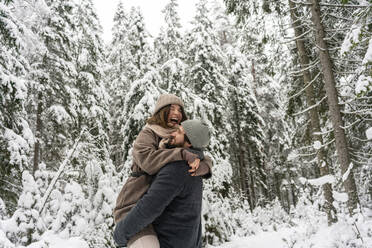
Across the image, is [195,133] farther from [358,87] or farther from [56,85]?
[56,85]

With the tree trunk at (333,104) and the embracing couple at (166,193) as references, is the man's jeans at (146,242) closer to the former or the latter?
the embracing couple at (166,193)

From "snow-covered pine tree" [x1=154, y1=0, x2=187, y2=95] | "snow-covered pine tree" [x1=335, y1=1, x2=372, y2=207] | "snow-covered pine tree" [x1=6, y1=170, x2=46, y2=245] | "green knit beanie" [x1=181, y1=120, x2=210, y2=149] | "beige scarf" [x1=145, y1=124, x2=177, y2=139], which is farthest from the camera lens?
"snow-covered pine tree" [x1=154, y1=0, x2=187, y2=95]

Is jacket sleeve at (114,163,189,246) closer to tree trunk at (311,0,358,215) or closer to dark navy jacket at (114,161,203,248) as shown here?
dark navy jacket at (114,161,203,248)

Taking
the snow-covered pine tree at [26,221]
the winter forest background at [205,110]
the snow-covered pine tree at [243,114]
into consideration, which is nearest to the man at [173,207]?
the winter forest background at [205,110]

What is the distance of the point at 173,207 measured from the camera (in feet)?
5.98

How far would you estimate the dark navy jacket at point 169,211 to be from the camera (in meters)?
1.72

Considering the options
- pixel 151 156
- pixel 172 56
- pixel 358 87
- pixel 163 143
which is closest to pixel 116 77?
pixel 172 56

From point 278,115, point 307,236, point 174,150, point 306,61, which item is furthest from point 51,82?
point 278,115

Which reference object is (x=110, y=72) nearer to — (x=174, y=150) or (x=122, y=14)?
(x=122, y=14)

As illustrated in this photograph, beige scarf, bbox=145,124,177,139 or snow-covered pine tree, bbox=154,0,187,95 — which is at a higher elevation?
snow-covered pine tree, bbox=154,0,187,95

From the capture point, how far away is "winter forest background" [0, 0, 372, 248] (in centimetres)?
669

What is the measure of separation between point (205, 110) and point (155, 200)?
10233 millimetres

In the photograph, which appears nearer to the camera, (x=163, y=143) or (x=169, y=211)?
(x=169, y=211)

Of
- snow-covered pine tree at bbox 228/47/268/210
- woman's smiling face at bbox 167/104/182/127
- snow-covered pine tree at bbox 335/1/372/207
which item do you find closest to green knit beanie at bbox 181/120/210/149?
woman's smiling face at bbox 167/104/182/127
